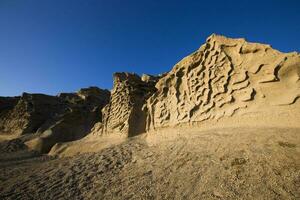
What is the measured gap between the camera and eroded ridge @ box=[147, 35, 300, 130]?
→ 6.08m

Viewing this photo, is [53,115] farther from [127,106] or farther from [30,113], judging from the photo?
[127,106]

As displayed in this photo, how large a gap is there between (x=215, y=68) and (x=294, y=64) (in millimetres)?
2394

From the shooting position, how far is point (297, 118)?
5.37 m

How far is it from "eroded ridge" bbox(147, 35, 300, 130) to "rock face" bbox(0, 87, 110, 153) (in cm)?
995

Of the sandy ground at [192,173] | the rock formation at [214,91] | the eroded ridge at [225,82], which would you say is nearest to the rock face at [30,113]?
the rock formation at [214,91]

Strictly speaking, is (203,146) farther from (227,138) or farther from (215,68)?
(215,68)

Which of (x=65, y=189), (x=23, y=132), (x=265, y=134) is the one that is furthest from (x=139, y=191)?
(x=23, y=132)

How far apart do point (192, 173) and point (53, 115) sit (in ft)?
70.7

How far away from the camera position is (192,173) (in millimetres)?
4785

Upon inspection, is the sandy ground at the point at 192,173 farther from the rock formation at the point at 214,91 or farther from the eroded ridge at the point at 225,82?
the eroded ridge at the point at 225,82

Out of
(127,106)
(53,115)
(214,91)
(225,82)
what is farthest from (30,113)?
(225,82)

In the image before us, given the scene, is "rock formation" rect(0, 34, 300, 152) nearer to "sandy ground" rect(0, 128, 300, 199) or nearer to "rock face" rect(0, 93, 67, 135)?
"sandy ground" rect(0, 128, 300, 199)

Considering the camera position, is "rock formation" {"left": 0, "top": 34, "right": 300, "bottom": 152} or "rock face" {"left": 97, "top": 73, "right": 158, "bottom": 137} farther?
"rock face" {"left": 97, "top": 73, "right": 158, "bottom": 137}

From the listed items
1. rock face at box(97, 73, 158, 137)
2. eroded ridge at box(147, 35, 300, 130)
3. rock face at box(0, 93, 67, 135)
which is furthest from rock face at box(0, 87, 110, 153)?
eroded ridge at box(147, 35, 300, 130)
